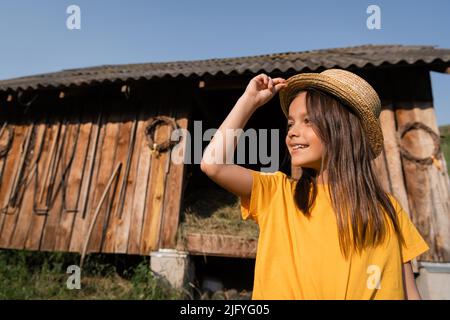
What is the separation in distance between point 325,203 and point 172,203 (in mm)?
3784

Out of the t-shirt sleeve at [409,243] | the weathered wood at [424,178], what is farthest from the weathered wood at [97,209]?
the t-shirt sleeve at [409,243]

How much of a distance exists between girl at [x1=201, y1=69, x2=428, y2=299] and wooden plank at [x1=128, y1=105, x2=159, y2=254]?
12.7 feet

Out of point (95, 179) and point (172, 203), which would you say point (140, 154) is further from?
point (172, 203)

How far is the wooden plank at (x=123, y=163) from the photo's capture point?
5.02 metres

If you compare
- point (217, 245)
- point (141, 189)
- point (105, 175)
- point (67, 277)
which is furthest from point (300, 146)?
point (67, 277)

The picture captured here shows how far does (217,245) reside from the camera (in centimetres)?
466

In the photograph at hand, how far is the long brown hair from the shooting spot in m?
1.30

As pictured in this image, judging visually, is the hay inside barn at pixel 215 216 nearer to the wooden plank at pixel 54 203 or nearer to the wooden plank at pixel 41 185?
the wooden plank at pixel 54 203

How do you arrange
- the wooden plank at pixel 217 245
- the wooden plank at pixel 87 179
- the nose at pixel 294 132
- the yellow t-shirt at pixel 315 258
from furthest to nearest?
the wooden plank at pixel 87 179
the wooden plank at pixel 217 245
the nose at pixel 294 132
the yellow t-shirt at pixel 315 258

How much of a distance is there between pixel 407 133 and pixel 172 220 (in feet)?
12.2

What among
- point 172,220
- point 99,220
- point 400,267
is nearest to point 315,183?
point 400,267

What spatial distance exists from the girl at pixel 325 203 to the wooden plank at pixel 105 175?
14.1 feet

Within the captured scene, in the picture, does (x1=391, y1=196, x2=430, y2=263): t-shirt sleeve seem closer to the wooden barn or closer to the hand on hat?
the hand on hat
